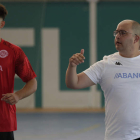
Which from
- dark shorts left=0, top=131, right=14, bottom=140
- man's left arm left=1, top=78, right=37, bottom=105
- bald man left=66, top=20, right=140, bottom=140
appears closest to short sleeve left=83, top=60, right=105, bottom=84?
bald man left=66, top=20, right=140, bottom=140

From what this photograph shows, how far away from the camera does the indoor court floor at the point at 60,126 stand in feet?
16.1

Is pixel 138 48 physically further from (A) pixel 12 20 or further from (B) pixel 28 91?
(A) pixel 12 20

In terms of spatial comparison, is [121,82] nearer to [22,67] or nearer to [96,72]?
[96,72]

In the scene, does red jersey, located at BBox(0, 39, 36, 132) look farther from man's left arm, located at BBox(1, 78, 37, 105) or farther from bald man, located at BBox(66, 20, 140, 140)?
bald man, located at BBox(66, 20, 140, 140)

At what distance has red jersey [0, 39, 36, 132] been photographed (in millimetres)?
1955

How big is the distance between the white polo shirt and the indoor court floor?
2.92 metres

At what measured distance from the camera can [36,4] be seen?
27.5 ft

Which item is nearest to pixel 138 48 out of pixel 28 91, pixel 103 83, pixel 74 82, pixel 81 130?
pixel 103 83

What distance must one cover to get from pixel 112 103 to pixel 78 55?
0.43 m

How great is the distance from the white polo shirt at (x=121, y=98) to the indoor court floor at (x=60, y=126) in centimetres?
292

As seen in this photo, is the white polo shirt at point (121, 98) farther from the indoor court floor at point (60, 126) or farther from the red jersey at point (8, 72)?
the indoor court floor at point (60, 126)

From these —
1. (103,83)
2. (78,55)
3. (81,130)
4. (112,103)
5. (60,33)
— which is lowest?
(81,130)

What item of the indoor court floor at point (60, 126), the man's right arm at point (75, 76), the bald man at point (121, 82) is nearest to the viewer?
the man's right arm at point (75, 76)

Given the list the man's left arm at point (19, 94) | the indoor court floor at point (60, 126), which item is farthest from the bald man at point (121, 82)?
the indoor court floor at point (60, 126)
